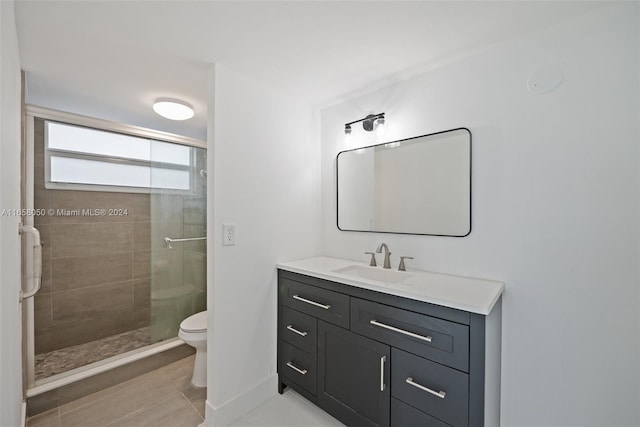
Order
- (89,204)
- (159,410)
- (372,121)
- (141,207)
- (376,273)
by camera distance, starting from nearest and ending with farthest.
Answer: (159,410) → (376,273) → (372,121) → (89,204) → (141,207)

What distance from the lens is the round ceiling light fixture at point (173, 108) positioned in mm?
2189

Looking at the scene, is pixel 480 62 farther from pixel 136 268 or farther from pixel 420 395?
pixel 136 268

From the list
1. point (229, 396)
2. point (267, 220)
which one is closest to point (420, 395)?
point (229, 396)

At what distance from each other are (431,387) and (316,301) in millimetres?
774

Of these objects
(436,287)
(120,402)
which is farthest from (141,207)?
(436,287)

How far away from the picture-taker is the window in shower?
2355 millimetres

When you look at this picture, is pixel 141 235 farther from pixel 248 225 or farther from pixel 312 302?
pixel 312 302

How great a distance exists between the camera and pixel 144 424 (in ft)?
5.56

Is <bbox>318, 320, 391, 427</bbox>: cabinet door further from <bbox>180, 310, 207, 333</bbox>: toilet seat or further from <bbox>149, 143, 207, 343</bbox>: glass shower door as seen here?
<bbox>149, 143, 207, 343</bbox>: glass shower door

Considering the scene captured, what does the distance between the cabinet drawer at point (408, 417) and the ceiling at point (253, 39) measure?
1911mm

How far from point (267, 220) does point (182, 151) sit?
4.31ft

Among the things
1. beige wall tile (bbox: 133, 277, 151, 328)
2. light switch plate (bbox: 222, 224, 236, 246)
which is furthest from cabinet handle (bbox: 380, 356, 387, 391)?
beige wall tile (bbox: 133, 277, 151, 328)

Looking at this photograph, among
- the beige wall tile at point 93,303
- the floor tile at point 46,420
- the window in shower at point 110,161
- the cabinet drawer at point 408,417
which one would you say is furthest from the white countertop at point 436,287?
the beige wall tile at point 93,303

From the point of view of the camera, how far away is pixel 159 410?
5.96 feet
